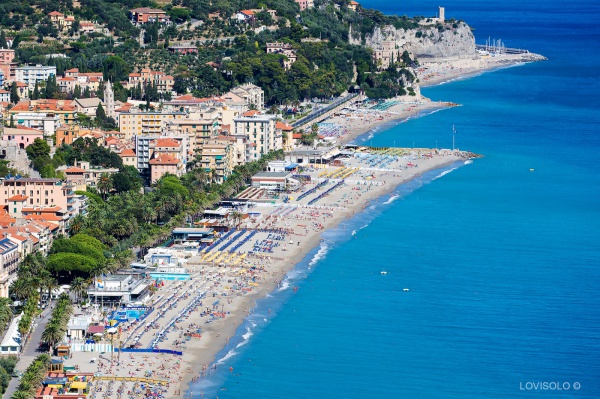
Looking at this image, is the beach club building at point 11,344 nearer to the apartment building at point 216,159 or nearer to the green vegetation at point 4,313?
the green vegetation at point 4,313

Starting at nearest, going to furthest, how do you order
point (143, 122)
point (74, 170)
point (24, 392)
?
point (24, 392), point (74, 170), point (143, 122)

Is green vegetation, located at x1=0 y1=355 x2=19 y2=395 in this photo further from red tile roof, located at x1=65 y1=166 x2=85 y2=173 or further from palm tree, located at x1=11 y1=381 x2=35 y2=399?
red tile roof, located at x1=65 y1=166 x2=85 y2=173

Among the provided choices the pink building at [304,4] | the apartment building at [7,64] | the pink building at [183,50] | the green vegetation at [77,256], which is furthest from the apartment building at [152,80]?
the green vegetation at [77,256]

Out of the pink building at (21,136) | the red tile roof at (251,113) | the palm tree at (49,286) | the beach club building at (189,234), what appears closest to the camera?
the palm tree at (49,286)

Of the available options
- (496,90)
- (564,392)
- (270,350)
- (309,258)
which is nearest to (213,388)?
(270,350)

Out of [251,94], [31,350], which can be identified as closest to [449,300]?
[31,350]

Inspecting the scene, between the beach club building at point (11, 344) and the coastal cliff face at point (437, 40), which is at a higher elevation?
the coastal cliff face at point (437, 40)

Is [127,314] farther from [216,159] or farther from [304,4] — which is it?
[304,4]
